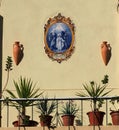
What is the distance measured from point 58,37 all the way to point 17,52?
4.48 ft

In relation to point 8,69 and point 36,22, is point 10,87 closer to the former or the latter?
point 8,69

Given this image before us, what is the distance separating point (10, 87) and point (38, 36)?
1790mm

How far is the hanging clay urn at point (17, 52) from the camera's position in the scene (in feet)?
71.4

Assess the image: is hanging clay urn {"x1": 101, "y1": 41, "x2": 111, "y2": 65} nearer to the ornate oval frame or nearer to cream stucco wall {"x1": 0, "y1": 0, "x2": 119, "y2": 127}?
cream stucco wall {"x1": 0, "y1": 0, "x2": 119, "y2": 127}

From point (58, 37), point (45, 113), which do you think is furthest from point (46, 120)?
point (58, 37)

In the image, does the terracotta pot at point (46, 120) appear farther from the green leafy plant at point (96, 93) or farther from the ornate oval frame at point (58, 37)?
the ornate oval frame at point (58, 37)

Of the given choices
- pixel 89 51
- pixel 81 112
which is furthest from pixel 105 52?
pixel 81 112

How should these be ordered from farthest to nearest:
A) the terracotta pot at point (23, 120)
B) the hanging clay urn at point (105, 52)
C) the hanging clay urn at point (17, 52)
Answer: the hanging clay urn at point (17, 52) < the hanging clay urn at point (105, 52) < the terracotta pot at point (23, 120)

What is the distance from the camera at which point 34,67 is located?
21781 mm

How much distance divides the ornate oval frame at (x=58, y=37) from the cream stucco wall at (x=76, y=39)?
0.13 meters

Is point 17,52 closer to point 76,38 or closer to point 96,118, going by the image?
point 76,38

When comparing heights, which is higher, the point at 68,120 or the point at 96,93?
the point at 96,93

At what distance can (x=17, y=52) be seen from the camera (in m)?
21.8

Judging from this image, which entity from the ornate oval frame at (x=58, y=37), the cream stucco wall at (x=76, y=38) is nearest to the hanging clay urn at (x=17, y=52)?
the cream stucco wall at (x=76, y=38)
